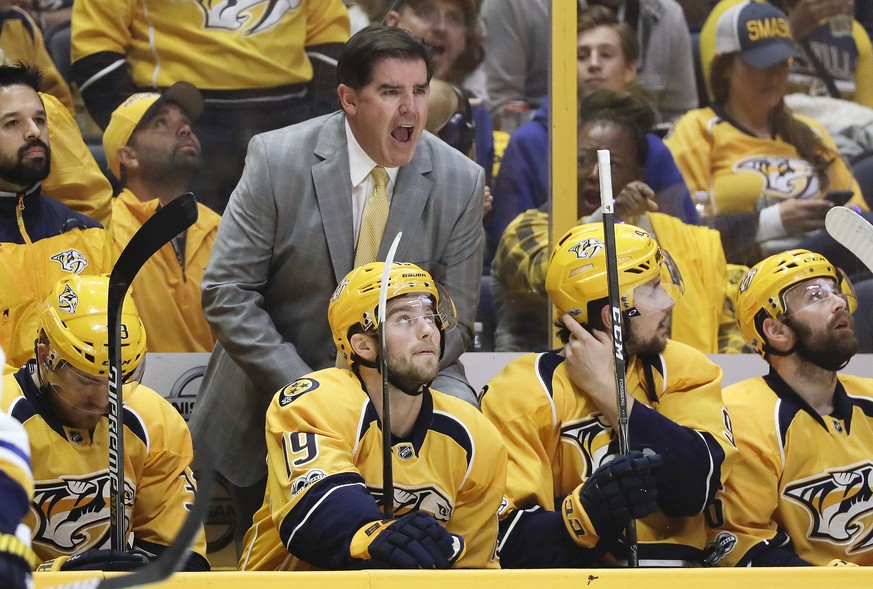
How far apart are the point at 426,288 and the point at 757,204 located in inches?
69.6

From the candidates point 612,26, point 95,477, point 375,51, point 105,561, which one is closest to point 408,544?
point 105,561

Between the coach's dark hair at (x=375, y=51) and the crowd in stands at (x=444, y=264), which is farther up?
the coach's dark hair at (x=375, y=51)

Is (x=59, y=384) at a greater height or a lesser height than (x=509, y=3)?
lesser

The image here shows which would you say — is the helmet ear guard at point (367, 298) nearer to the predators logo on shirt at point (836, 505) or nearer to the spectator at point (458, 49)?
the predators logo on shirt at point (836, 505)

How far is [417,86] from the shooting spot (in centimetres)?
382

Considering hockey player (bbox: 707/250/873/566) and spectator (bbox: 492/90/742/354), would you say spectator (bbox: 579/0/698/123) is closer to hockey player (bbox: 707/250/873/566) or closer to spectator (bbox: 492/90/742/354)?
spectator (bbox: 492/90/742/354)

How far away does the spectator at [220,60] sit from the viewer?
4.48 m

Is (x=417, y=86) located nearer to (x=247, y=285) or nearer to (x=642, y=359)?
(x=247, y=285)

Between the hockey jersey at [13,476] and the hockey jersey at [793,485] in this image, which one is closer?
the hockey jersey at [13,476]

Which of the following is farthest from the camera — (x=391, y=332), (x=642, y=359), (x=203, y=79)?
(x=203, y=79)

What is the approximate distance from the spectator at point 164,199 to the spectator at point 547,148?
0.96 meters

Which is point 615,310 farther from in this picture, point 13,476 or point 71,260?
point 13,476

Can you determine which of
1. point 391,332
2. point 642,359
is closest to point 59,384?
point 391,332

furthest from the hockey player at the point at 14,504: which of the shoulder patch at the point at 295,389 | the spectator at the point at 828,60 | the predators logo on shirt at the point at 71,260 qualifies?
the spectator at the point at 828,60
